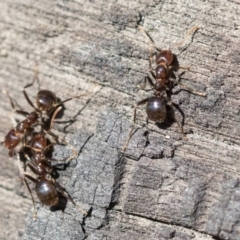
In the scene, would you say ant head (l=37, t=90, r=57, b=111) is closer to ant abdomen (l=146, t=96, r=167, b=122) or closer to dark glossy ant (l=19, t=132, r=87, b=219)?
dark glossy ant (l=19, t=132, r=87, b=219)

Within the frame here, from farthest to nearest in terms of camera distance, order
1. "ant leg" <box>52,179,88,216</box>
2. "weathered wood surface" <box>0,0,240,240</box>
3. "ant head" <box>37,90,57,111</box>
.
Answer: "ant head" <box>37,90,57,111</box>, "ant leg" <box>52,179,88,216</box>, "weathered wood surface" <box>0,0,240,240</box>

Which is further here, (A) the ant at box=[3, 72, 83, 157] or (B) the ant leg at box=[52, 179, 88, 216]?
(A) the ant at box=[3, 72, 83, 157]

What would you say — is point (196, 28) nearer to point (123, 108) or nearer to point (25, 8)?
point (123, 108)

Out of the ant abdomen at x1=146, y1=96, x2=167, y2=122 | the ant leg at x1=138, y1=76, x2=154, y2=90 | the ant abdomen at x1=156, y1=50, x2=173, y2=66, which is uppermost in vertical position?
the ant abdomen at x1=156, y1=50, x2=173, y2=66

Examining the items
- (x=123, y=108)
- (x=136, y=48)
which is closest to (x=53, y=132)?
(x=123, y=108)

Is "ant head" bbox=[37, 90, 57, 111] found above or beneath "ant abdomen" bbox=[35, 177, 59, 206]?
above

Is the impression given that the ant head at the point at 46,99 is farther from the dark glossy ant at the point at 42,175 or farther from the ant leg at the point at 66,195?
the ant leg at the point at 66,195

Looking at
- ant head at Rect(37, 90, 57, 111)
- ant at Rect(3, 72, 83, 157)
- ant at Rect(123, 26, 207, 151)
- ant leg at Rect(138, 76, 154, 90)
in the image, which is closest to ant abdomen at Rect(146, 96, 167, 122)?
ant at Rect(123, 26, 207, 151)

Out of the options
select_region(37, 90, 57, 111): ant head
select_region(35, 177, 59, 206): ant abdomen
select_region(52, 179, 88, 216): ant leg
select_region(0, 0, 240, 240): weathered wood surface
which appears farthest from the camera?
select_region(37, 90, 57, 111): ant head
